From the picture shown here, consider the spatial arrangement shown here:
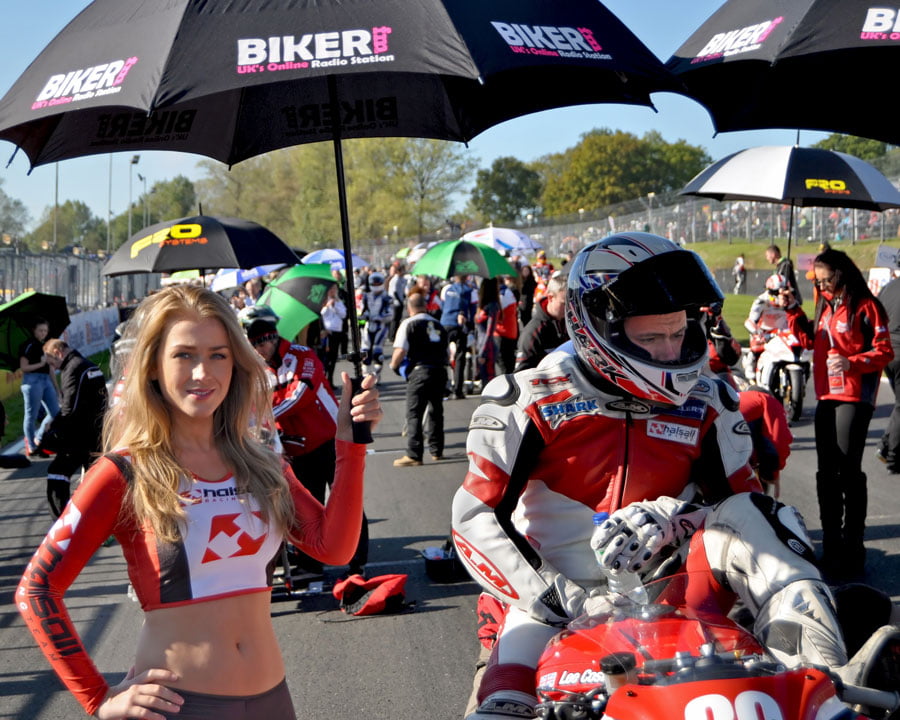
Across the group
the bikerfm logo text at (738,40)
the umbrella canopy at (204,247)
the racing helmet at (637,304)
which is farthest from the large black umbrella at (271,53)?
the umbrella canopy at (204,247)

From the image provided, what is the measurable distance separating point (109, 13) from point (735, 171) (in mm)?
7781

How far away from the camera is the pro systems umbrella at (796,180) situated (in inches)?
392

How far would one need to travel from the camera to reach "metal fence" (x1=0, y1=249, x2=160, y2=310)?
19.0m

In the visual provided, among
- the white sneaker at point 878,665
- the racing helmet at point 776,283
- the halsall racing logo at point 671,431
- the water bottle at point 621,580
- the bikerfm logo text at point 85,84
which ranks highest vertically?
the bikerfm logo text at point 85,84

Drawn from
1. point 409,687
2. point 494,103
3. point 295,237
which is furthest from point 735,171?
point 295,237

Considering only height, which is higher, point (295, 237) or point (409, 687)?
point (295, 237)

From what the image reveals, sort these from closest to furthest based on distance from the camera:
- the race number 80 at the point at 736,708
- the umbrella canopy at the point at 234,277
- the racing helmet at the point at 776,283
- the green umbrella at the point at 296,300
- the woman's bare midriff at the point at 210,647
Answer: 1. the race number 80 at the point at 736,708
2. the woman's bare midriff at the point at 210,647
3. the green umbrella at the point at 296,300
4. the racing helmet at the point at 776,283
5. the umbrella canopy at the point at 234,277

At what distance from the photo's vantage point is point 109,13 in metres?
3.66

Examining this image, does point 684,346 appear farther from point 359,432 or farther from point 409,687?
point 409,687

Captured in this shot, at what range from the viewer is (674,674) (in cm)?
221

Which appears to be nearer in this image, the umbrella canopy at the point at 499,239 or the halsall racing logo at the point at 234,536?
the halsall racing logo at the point at 234,536

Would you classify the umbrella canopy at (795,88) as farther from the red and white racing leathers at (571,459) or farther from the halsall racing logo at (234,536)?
the halsall racing logo at (234,536)

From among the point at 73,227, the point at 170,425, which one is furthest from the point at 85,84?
the point at 73,227

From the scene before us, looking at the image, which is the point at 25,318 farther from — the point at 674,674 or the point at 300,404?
the point at 674,674
